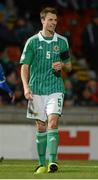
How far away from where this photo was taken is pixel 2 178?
8.88m

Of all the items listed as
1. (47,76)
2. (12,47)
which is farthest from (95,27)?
(47,76)

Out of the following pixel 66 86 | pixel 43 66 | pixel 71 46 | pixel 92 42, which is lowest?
pixel 66 86

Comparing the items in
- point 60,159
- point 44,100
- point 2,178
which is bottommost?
point 60,159

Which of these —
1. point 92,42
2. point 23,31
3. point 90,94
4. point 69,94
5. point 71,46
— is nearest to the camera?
point 69,94

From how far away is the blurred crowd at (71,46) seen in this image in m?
15.8

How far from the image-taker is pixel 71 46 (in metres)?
18.6

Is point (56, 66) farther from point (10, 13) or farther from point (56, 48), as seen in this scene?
point (10, 13)

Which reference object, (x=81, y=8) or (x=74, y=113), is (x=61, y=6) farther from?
(x=74, y=113)

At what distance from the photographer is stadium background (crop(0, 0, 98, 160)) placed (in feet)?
45.9

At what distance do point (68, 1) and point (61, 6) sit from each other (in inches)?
9.3

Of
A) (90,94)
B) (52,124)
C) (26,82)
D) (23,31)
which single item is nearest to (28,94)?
(26,82)

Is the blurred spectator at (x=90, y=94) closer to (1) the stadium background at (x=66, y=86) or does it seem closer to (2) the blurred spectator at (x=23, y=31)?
(1) the stadium background at (x=66, y=86)

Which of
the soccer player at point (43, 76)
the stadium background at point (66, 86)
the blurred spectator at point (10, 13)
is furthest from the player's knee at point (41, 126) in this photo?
the blurred spectator at point (10, 13)

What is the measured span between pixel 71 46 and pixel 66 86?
8.93 ft
